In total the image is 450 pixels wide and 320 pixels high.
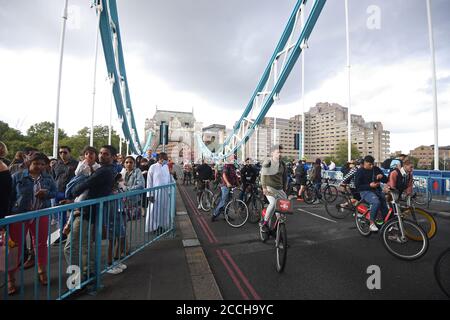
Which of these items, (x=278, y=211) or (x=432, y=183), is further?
(x=432, y=183)

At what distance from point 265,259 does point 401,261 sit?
2133mm

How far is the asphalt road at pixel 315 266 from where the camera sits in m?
2.89

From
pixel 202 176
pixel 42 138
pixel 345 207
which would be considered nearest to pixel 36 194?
pixel 202 176

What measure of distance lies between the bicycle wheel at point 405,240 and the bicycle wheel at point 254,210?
2.82 metres

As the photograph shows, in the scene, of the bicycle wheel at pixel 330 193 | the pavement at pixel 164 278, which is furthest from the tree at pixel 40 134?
the pavement at pixel 164 278

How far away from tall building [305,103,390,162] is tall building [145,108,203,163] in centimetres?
4975

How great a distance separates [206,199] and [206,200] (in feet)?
0.12

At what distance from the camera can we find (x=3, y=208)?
2.58 metres

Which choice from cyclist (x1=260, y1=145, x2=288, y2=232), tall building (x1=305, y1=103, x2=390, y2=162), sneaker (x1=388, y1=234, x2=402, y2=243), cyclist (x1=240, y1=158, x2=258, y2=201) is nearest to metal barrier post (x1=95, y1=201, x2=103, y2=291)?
cyclist (x1=260, y1=145, x2=288, y2=232)

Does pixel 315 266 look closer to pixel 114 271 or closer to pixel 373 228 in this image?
pixel 373 228

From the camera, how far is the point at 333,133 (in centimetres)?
10344

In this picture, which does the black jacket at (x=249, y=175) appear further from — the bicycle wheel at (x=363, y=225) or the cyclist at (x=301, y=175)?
the cyclist at (x=301, y=175)
